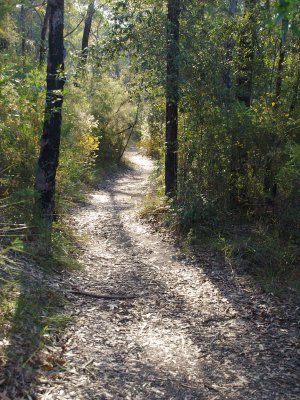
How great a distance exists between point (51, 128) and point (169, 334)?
4141 millimetres

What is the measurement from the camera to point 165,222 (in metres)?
9.74

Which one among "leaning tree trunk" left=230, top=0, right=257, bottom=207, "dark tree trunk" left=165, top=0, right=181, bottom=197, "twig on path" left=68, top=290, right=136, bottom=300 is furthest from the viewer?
"dark tree trunk" left=165, top=0, right=181, bottom=197

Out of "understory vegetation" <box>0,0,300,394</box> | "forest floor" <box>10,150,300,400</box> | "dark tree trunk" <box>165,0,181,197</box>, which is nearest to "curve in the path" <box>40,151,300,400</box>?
"forest floor" <box>10,150,300,400</box>

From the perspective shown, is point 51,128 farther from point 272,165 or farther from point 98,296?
point 272,165

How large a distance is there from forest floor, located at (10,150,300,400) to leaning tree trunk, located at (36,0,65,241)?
1.18 meters

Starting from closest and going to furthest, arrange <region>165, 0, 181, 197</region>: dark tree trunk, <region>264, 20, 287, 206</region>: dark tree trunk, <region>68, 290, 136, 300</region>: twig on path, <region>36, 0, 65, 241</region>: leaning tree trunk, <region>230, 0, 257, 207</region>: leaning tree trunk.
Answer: <region>68, 290, 136, 300</region>: twig on path
<region>36, 0, 65, 241</region>: leaning tree trunk
<region>264, 20, 287, 206</region>: dark tree trunk
<region>230, 0, 257, 207</region>: leaning tree trunk
<region>165, 0, 181, 197</region>: dark tree trunk

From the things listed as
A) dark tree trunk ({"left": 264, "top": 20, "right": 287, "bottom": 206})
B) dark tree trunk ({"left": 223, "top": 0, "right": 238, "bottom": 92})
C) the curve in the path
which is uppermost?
dark tree trunk ({"left": 223, "top": 0, "right": 238, "bottom": 92})

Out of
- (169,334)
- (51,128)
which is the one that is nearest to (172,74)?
(51,128)

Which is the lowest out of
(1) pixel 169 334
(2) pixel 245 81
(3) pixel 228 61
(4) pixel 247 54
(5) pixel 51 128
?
(1) pixel 169 334

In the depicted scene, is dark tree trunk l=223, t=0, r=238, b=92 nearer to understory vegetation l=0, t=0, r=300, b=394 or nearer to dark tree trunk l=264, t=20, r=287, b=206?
understory vegetation l=0, t=0, r=300, b=394

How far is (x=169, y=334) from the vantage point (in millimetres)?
5305

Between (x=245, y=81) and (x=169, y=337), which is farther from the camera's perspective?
(x=245, y=81)

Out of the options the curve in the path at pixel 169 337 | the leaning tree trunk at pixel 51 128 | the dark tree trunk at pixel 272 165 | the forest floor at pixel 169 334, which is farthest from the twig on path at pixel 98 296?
the dark tree trunk at pixel 272 165

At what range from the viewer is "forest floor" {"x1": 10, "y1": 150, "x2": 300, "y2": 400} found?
4.14m
